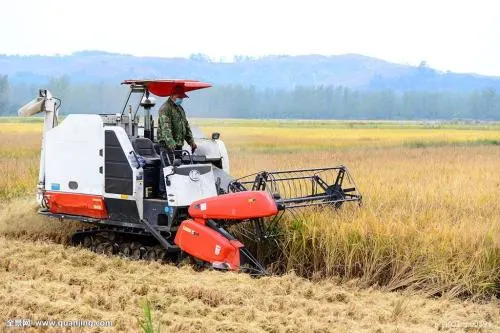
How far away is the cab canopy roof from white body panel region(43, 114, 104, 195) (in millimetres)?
763

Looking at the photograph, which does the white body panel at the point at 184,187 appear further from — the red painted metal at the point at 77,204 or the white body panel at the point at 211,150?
the white body panel at the point at 211,150

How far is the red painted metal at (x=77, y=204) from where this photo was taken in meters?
9.48

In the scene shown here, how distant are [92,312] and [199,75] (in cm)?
17412

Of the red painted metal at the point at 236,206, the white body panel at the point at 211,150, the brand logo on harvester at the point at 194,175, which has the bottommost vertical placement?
the red painted metal at the point at 236,206

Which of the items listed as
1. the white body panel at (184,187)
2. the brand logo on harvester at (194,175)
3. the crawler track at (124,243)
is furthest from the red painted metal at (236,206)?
the crawler track at (124,243)

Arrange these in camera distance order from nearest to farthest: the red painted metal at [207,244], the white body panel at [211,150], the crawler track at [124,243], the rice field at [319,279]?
the rice field at [319,279] < the red painted metal at [207,244] < the crawler track at [124,243] < the white body panel at [211,150]

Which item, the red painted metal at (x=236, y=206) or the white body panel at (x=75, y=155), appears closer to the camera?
the red painted metal at (x=236, y=206)

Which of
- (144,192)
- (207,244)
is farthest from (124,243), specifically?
(207,244)

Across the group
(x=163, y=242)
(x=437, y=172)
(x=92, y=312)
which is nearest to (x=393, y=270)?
(x=163, y=242)

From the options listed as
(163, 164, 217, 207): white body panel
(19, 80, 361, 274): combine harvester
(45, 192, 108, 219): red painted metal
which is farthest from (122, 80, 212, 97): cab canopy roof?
(45, 192, 108, 219): red painted metal

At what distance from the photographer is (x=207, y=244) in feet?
27.4

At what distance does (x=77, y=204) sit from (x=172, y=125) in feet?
5.25

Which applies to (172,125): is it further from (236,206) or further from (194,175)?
(236,206)

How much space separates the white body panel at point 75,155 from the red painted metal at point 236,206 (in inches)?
62.9
